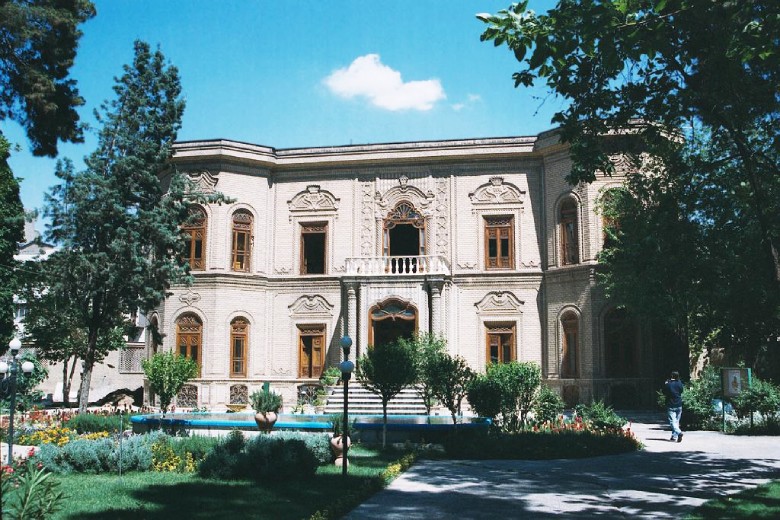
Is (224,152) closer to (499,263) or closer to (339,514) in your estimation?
(499,263)

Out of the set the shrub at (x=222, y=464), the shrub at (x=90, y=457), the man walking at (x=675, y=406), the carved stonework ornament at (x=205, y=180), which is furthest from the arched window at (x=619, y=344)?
the shrub at (x=90, y=457)

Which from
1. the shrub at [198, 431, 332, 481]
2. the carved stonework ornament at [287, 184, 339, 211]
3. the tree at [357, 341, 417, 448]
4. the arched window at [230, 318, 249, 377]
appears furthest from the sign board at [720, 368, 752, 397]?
the arched window at [230, 318, 249, 377]

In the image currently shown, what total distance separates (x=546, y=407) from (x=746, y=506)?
29.4 ft

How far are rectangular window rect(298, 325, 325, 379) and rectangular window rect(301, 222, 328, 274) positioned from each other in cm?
218

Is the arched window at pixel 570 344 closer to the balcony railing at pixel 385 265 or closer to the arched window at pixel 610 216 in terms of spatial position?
the arched window at pixel 610 216

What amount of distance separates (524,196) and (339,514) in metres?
18.9

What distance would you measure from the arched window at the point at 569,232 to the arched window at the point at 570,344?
1902mm

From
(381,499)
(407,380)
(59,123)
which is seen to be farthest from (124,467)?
(59,123)

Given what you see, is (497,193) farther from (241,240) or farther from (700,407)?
(700,407)

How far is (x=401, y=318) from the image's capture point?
24578mm

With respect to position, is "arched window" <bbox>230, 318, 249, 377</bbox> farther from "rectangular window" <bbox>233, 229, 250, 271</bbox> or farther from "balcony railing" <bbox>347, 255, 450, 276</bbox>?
"balcony railing" <bbox>347, 255, 450, 276</bbox>

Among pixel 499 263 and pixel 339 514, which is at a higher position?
pixel 499 263

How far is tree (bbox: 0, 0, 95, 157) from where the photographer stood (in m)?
19.9

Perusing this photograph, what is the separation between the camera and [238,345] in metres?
26.2
